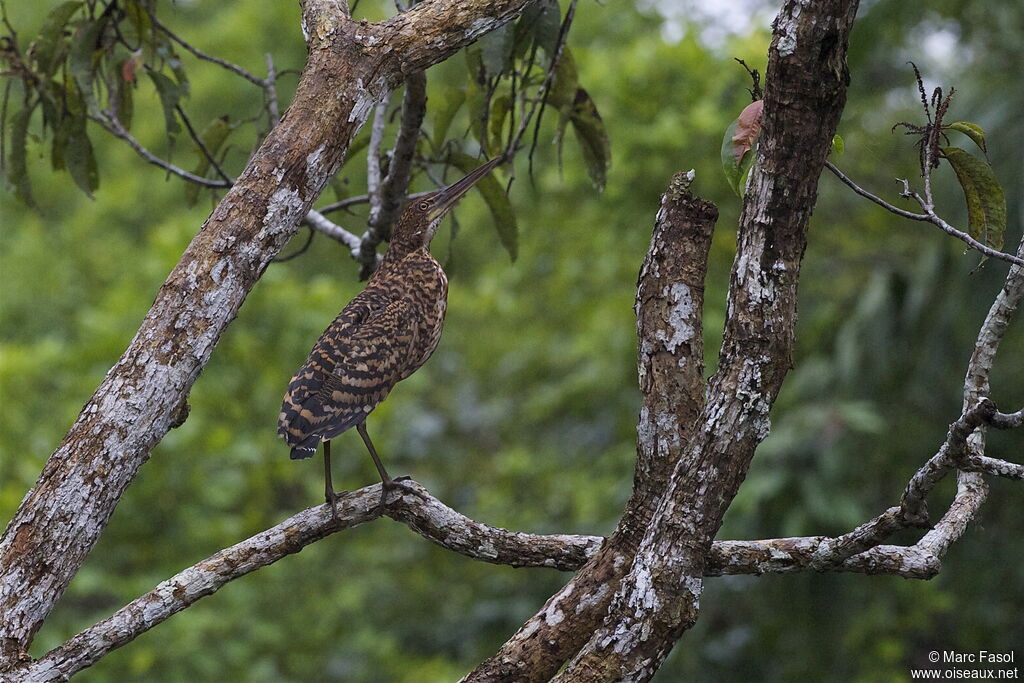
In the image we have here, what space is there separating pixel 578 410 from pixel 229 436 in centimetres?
269

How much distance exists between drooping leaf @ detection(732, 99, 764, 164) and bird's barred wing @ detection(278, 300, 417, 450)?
72.2 inches

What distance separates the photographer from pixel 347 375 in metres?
4.34

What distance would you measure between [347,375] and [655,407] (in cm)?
151

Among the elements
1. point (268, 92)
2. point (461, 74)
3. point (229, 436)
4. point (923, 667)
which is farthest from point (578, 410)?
point (461, 74)

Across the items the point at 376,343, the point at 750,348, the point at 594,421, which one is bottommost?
the point at 750,348

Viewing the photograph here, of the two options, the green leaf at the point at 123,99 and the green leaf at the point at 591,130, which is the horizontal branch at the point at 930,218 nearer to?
the green leaf at the point at 591,130

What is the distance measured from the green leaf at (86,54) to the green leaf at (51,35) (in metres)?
0.07

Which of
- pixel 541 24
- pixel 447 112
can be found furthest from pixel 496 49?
pixel 447 112

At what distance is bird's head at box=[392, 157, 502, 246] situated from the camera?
5188mm

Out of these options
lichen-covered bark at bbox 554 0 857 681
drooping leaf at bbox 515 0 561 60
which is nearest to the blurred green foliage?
drooping leaf at bbox 515 0 561 60

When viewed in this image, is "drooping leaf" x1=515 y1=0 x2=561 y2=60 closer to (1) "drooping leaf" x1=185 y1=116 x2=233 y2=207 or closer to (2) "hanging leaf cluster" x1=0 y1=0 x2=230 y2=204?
(2) "hanging leaf cluster" x1=0 y1=0 x2=230 y2=204

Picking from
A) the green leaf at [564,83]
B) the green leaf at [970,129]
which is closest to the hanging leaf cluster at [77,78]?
the green leaf at [564,83]

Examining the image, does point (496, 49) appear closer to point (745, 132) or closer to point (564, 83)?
point (564, 83)

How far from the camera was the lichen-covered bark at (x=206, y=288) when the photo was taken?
266 cm
